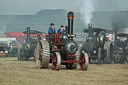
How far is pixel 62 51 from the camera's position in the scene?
15.4 m

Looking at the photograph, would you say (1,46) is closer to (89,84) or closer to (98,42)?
(98,42)

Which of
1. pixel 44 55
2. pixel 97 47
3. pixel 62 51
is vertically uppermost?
pixel 97 47

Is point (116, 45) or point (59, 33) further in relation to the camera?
point (116, 45)

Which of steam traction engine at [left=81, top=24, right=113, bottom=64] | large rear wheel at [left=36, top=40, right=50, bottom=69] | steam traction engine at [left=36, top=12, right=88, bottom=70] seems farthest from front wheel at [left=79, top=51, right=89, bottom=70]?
steam traction engine at [left=81, top=24, right=113, bottom=64]

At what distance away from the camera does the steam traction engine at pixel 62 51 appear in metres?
14.8

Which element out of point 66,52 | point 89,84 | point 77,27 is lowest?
point 89,84

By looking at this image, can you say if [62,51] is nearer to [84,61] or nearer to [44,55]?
[44,55]

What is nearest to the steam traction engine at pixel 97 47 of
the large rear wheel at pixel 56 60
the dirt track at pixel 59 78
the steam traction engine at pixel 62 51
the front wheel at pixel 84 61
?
the steam traction engine at pixel 62 51

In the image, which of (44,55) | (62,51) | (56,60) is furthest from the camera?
(62,51)

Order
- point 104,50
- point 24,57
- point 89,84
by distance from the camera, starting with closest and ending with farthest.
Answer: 1. point 89,84
2. point 104,50
3. point 24,57

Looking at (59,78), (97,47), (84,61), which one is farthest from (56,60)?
(97,47)

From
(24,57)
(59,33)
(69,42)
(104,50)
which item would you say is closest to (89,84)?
(69,42)

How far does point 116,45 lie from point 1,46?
618 inches

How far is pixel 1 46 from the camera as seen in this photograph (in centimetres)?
3744
